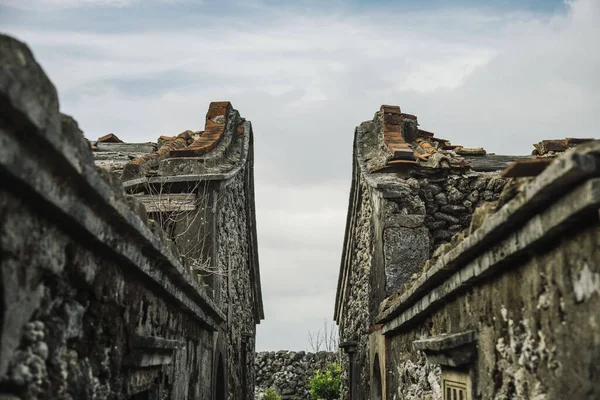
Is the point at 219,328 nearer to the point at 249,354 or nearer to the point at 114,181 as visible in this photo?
Result: the point at 249,354

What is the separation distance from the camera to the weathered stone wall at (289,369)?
58.5 feet

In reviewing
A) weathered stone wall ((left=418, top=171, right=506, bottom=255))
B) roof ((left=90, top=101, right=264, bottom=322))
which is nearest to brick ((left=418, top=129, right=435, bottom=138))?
weathered stone wall ((left=418, top=171, right=506, bottom=255))

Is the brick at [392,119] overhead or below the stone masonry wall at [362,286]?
overhead

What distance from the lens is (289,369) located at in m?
18.1

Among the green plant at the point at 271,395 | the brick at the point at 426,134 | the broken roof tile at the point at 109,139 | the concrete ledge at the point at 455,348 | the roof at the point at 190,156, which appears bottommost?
the green plant at the point at 271,395

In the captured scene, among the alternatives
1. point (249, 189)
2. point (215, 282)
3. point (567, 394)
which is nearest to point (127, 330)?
point (567, 394)

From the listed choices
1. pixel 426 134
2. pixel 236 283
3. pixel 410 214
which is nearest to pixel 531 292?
pixel 410 214

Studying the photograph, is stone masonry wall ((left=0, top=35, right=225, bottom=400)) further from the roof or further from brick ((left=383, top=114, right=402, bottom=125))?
brick ((left=383, top=114, right=402, bottom=125))

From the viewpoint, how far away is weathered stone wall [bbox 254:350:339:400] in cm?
1784

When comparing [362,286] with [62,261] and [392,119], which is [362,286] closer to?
[392,119]

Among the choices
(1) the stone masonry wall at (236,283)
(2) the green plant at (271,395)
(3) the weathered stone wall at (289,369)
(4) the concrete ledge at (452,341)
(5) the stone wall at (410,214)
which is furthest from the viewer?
(3) the weathered stone wall at (289,369)

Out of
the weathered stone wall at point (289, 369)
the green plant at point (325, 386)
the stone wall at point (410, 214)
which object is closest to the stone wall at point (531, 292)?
the stone wall at point (410, 214)

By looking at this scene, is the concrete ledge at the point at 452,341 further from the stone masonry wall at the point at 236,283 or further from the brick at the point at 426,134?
the brick at the point at 426,134

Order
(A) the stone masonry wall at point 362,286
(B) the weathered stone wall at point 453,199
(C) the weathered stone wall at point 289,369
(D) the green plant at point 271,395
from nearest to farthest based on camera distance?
1. (B) the weathered stone wall at point 453,199
2. (A) the stone masonry wall at point 362,286
3. (D) the green plant at point 271,395
4. (C) the weathered stone wall at point 289,369
